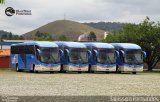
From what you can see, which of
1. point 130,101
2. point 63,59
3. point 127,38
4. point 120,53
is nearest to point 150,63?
point 127,38

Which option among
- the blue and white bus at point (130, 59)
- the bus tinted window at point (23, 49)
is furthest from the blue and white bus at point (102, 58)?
the bus tinted window at point (23, 49)

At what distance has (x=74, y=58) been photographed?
60.4m

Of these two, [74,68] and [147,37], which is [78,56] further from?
[147,37]

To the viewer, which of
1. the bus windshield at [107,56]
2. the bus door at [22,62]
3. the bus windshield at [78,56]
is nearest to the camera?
the bus windshield at [78,56]

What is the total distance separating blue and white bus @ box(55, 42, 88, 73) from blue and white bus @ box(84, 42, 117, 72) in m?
1.44

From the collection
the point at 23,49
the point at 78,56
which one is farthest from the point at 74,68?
the point at 23,49

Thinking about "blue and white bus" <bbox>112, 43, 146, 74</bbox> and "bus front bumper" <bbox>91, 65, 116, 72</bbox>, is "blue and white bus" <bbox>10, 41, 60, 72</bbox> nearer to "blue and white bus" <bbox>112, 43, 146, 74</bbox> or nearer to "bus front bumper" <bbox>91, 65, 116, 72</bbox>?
"bus front bumper" <bbox>91, 65, 116, 72</bbox>

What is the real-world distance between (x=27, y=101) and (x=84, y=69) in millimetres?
40299

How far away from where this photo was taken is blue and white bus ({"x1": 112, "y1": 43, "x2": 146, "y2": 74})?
6209 cm

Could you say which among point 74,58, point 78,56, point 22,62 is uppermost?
point 78,56

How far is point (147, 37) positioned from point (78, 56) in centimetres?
2737

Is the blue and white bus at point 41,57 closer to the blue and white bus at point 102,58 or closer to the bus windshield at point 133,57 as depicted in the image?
the blue and white bus at point 102,58

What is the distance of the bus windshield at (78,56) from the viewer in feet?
198

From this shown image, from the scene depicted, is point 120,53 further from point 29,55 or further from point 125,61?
point 29,55
